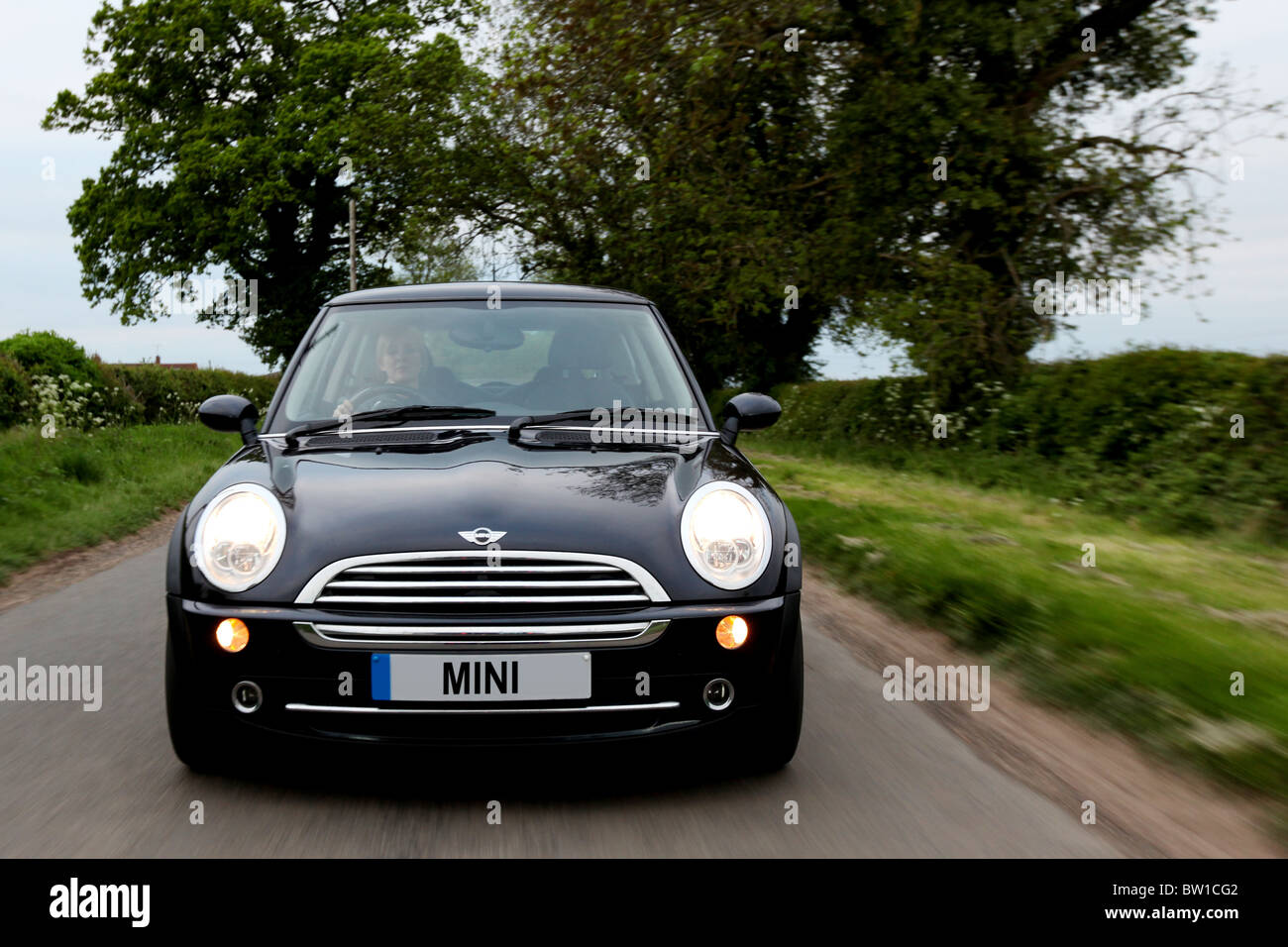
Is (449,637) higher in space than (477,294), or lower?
lower

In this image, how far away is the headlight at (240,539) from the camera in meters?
3.43

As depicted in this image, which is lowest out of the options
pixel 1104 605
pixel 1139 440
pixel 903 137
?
pixel 1104 605

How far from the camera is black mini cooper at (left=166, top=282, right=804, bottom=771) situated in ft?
10.9

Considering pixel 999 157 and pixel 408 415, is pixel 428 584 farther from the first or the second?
pixel 999 157

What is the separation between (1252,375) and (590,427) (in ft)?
26.8

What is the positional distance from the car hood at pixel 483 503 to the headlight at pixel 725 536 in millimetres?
31

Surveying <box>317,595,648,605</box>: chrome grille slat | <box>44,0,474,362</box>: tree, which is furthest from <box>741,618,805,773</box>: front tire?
<box>44,0,474,362</box>: tree

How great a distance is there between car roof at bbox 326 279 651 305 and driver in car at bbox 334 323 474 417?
270 mm

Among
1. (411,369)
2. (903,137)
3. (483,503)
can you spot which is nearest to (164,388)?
(903,137)

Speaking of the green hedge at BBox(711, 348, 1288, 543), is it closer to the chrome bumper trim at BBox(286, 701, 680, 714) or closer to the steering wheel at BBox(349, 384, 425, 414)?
the steering wheel at BBox(349, 384, 425, 414)

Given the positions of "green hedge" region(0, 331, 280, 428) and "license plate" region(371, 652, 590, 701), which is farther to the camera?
"green hedge" region(0, 331, 280, 428)

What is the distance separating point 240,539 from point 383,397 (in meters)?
1.34

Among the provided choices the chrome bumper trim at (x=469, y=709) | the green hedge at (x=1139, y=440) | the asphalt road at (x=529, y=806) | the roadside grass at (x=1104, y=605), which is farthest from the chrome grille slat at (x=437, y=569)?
the green hedge at (x=1139, y=440)

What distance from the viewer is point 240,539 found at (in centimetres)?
349
